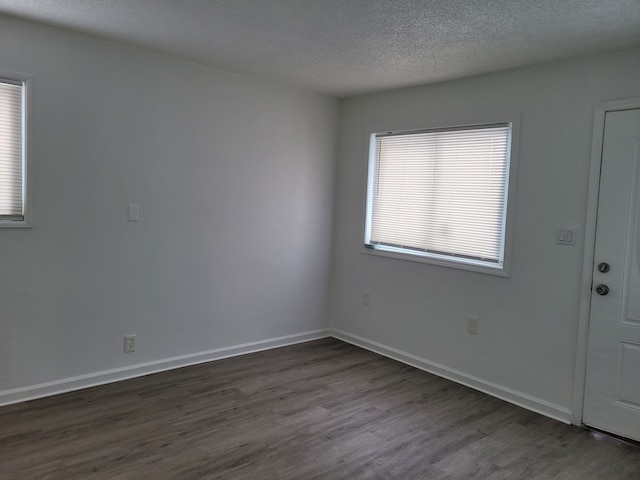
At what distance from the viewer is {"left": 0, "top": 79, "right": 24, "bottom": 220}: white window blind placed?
9.93 ft

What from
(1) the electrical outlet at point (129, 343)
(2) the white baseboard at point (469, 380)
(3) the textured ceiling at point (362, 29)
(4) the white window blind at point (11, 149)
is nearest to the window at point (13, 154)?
(4) the white window blind at point (11, 149)

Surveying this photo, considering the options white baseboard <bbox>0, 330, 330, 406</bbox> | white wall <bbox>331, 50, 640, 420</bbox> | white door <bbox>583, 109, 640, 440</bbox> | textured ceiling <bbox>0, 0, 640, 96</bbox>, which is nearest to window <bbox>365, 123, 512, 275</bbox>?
white wall <bbox>331, 50, 640, 420</bbox>

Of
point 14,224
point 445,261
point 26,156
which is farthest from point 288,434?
point 26,156

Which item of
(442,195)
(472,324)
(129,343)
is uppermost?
(442,195)

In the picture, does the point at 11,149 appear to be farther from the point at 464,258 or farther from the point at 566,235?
the point at 566,235

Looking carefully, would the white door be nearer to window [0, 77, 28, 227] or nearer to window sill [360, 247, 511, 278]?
window sill [360, 247, 511, 278]

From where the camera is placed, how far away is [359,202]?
469cm

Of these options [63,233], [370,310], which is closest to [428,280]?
[370,310]

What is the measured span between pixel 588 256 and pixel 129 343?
3277 millimetres

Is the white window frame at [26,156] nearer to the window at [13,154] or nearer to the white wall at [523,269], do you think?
the window at [13,154]

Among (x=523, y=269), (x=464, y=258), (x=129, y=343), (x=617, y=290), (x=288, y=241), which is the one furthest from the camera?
(x=288, y=241)

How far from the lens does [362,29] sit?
2.83 m

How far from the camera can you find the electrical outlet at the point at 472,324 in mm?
3746

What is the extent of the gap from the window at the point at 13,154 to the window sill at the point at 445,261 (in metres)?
2.83
